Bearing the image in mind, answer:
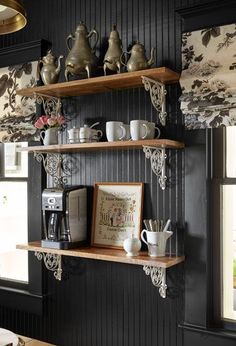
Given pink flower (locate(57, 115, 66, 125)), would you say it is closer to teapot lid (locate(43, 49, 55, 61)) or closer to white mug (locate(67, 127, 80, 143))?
white mug (locate(67, 127, 80, 143))

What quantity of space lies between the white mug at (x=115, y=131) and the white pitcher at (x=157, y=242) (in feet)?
1.85

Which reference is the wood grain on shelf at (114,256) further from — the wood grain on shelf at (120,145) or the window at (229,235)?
the wood grain on shelf at (120,145)

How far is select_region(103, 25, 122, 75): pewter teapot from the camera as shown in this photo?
92.7 inches

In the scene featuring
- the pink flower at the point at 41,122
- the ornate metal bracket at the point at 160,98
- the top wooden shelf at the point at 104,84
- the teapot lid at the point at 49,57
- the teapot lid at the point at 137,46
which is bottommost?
the pink flower at the point at 41,122

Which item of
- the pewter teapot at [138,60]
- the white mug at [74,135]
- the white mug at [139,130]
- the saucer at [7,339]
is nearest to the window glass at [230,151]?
the white mug at [139,130]

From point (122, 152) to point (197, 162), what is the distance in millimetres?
494

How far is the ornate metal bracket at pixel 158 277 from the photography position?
2.26 m

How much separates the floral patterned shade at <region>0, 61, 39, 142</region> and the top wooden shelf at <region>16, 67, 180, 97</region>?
0.19m

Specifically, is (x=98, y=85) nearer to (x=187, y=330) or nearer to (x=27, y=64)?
(x=27, y=64)

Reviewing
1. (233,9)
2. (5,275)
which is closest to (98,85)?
(233,9)

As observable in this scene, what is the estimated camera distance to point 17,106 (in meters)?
2.92

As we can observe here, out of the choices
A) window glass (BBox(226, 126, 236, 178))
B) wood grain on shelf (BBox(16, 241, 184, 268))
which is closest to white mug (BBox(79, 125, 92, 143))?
wood grain on shelf (BBox(16, 241, 184, 268))

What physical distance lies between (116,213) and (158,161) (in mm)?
434

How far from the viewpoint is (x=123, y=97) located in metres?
2.52
